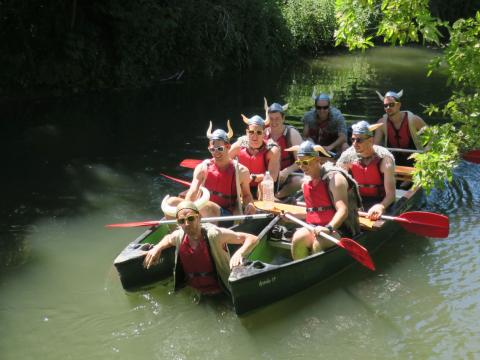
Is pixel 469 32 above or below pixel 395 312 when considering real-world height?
above

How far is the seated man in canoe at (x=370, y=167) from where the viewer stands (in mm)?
7454

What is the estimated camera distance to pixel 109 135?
13500 mm

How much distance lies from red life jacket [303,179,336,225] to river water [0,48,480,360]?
841mm

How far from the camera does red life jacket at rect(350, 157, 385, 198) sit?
7.72 m

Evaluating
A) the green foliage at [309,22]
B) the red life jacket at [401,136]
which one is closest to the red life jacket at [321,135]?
the red life jacket at [401,136]

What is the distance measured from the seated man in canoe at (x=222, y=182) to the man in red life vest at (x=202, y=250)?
96 centimetres

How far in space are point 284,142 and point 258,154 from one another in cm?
94

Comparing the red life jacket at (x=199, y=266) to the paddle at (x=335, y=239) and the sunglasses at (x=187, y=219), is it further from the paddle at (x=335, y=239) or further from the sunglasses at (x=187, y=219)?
the paddle at (x=335, y=239)

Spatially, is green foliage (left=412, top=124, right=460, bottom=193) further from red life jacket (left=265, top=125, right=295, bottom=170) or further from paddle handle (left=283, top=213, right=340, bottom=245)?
red life jacket (left=265, top=125, right=295, bottom=170)

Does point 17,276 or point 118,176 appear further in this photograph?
point 118,176

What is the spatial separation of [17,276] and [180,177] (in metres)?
4.14

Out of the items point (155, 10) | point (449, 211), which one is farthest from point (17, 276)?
point (155, 10)

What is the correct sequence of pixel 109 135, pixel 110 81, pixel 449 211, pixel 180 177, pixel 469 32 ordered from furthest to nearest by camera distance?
pixel 110 81
pixel 109 135
pixel 180 177
pixel 449 211
pixel 469 32

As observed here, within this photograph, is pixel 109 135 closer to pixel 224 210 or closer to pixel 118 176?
pixel 118 176
